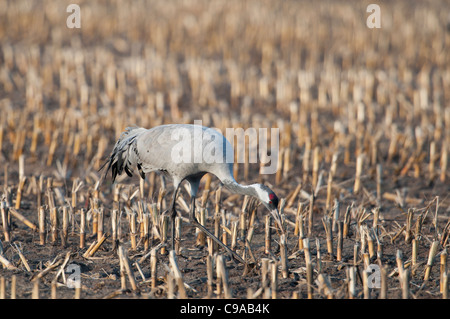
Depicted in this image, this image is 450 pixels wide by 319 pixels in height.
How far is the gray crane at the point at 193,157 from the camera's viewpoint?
4875 millimetres

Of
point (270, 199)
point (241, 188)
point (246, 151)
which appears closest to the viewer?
point (270, 199)

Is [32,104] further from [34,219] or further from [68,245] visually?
[68,245]

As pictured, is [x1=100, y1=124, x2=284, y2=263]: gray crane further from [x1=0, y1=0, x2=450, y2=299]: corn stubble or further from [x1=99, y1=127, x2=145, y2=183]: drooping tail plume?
[x1=0, y1=0, x2=450, y2=299]: corn stubble

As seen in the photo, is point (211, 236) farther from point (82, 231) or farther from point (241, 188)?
point (82, 231)

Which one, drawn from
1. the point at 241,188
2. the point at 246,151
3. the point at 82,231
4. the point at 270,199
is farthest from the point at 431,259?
the point at 246,151

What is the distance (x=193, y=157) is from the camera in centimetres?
494

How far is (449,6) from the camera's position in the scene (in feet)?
54.0

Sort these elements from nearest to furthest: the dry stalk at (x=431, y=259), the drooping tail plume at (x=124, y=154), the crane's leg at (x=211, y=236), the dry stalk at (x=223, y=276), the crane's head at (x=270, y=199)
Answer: the dry stalk at (x=223, y=276)
the dry stalk at (x=431, y=259)
the crane's head at (x=270, y=199)
the crane's leg at (x=211, y=236)
the drooping tail plume at (x=124, y=154)

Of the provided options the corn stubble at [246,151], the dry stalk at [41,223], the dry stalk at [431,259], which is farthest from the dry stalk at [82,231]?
the dry stalk at [431,259]

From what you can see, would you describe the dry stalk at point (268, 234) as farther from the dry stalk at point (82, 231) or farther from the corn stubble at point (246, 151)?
the dry stalk at point (82, 231)

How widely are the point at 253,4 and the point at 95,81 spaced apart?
6400 millimetres

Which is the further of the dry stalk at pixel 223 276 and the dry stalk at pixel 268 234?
the dry stalk at pixel 268 234

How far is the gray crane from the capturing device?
4.88m

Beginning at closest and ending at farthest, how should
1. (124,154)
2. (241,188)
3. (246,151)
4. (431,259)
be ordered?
(431,259) < (241,188) < (124,154) < (246,151)
